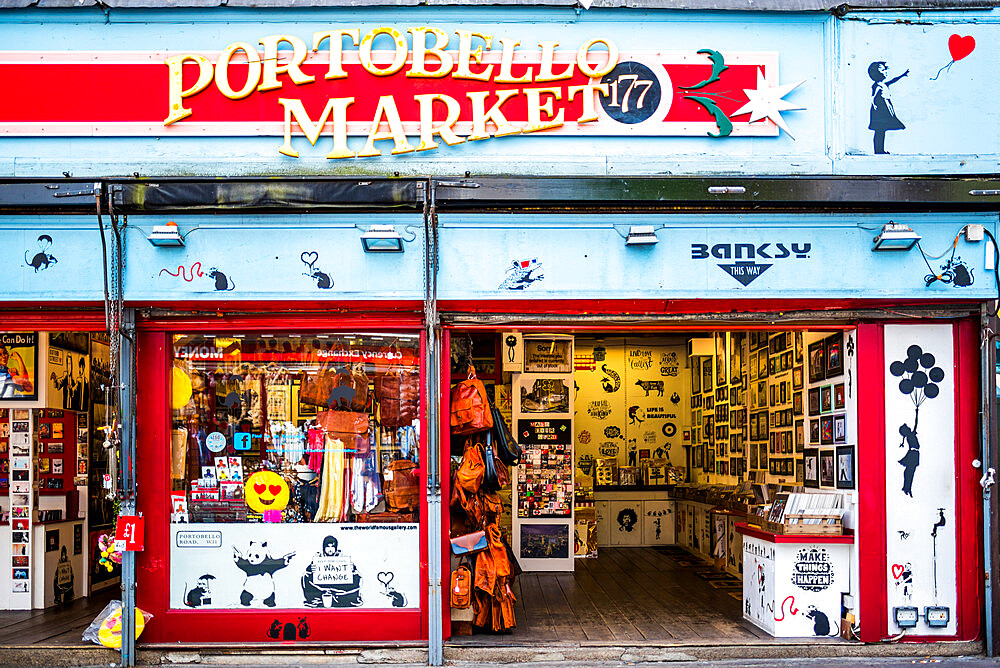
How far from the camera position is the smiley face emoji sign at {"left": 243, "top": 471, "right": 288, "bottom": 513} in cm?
880

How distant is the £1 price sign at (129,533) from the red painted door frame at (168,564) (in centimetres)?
20

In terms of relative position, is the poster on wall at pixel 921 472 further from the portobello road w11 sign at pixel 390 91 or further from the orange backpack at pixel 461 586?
the orange backpack at pixel 461 586

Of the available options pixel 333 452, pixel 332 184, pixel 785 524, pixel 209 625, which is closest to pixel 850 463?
pixel 785 524

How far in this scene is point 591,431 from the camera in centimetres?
1661

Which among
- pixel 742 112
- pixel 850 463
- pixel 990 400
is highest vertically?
pixel 742 112

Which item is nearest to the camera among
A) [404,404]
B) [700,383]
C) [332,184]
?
[332,184]

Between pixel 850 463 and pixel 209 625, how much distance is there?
236 inches

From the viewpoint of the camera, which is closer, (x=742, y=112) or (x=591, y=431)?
(x=742, y=112)

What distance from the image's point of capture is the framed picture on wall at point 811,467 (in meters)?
9.85

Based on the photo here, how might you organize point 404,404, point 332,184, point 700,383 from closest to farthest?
1. point 332,184
2. point 404,404
3. point 700,383

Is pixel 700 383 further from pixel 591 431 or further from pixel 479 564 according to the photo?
pixel 479 564

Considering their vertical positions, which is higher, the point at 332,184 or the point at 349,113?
the point at 349,113

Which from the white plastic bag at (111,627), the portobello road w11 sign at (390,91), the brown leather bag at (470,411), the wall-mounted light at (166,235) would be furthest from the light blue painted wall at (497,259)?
the white plastic bag at (111,627)

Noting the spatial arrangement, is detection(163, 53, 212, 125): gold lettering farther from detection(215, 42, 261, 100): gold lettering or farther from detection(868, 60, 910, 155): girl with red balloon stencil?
detection(868, 60, 910, 155): girl with red balloon stencil
